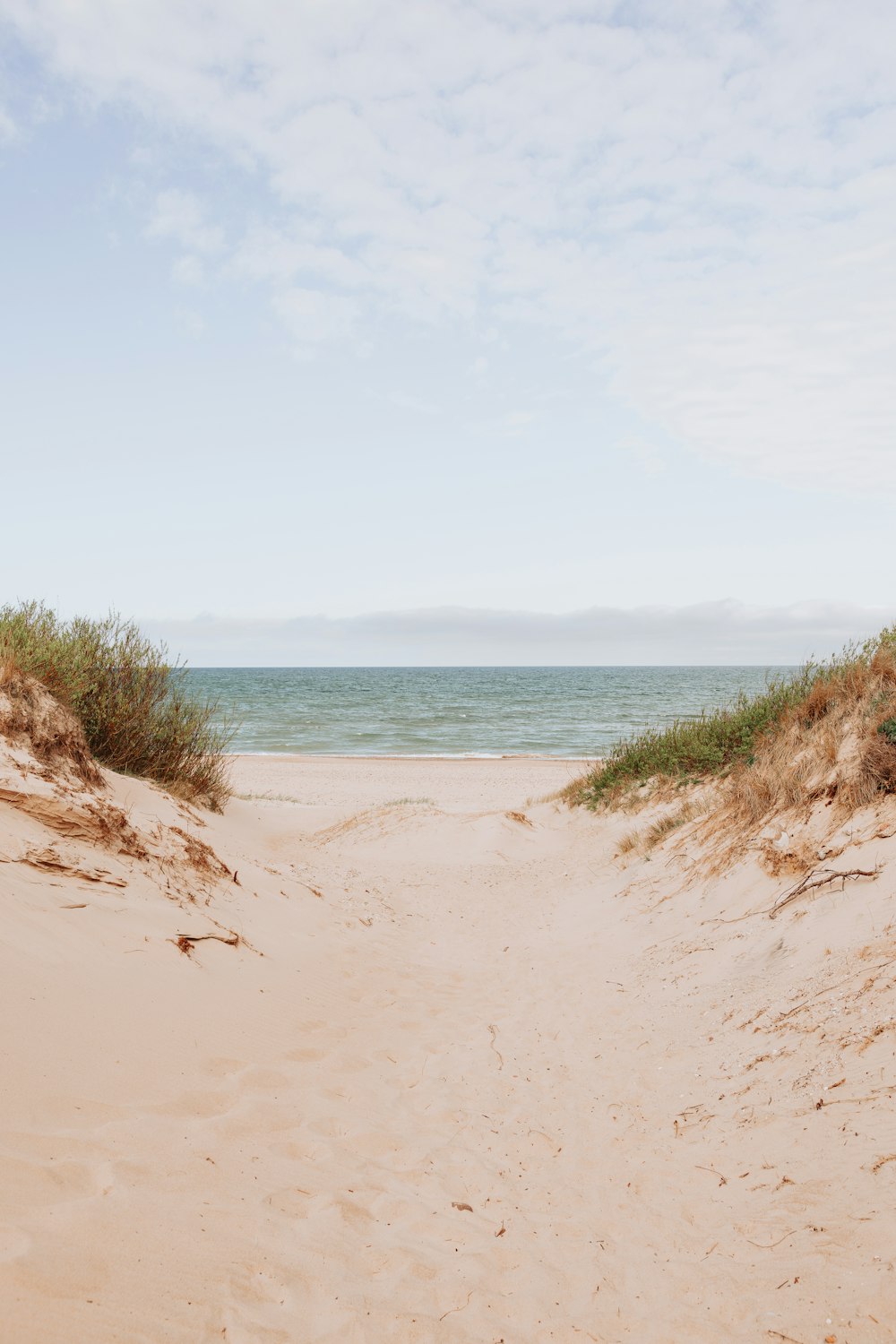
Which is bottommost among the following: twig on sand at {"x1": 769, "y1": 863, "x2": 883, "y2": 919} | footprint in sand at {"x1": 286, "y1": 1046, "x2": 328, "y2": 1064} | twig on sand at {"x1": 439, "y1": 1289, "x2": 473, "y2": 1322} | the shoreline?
the shoreline

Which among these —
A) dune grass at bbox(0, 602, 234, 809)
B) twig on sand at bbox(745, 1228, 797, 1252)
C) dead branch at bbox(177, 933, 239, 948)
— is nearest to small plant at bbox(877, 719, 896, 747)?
twig on sand at bbox(745, 1228, 797, 1252)

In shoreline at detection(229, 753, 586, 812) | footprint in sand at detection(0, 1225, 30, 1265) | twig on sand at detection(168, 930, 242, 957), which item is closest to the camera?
footprint in sand at detection(0, 1225, 30, 1265)

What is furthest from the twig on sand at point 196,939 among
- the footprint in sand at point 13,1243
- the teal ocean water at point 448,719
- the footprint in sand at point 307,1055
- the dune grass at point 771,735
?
the teal ocean water at point 448,719

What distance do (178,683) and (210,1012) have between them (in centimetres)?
957

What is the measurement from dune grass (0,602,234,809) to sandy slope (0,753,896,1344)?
3427mm

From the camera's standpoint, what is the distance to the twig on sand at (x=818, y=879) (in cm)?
605

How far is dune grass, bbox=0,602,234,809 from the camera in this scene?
10269 millimetres

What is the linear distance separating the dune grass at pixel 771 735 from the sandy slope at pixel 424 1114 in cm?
170

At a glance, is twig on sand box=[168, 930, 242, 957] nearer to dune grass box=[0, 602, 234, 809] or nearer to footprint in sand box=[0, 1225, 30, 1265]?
footprint in sand box=[0, 1225, 30, 1265]

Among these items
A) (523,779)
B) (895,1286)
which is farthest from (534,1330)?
(523,779)

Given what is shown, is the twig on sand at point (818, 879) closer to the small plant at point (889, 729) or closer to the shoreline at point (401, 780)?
the small plant at point (889, 729)

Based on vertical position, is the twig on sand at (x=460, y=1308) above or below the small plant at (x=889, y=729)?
below

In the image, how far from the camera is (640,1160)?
156 inches

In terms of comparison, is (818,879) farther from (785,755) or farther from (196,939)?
(196,939)
